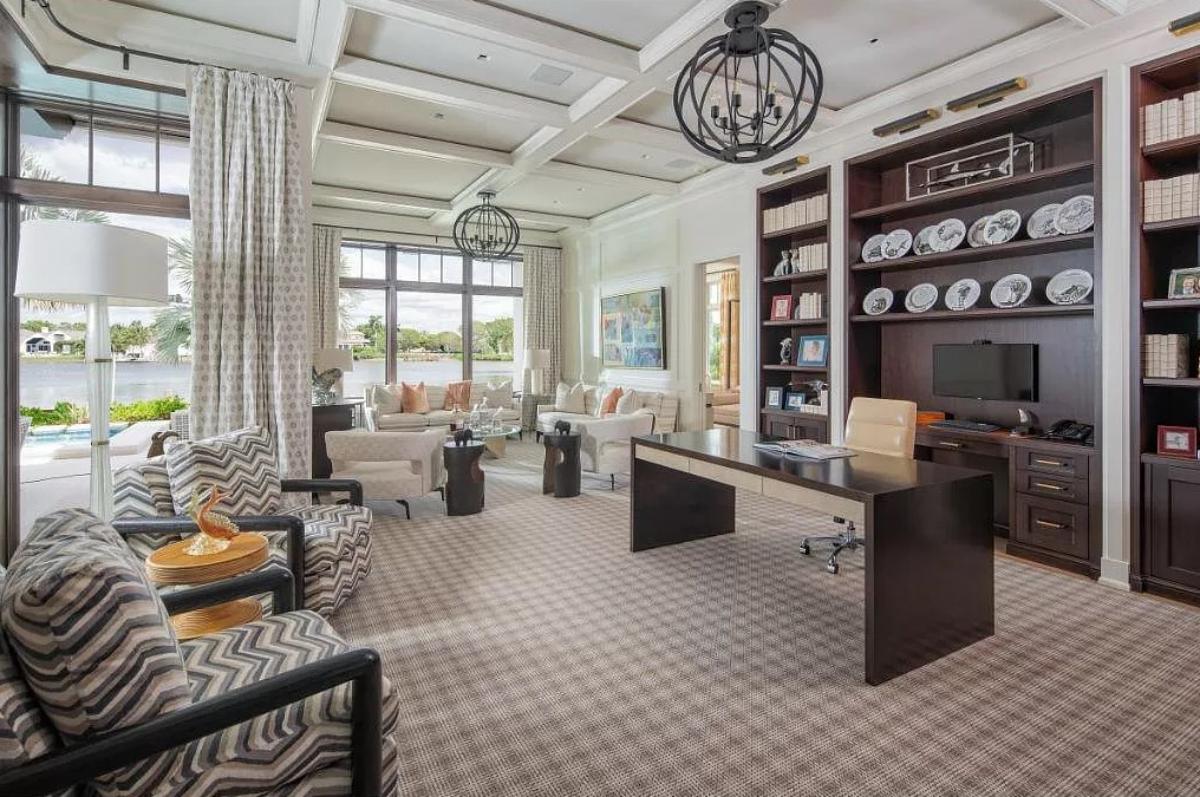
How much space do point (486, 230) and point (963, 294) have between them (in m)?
4.50

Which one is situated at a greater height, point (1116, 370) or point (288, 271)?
point (288, 271)

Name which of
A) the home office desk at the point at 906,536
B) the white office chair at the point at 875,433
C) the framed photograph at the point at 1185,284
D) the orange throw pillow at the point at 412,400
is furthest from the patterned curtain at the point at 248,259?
the framed photograph at the point at 1185,284

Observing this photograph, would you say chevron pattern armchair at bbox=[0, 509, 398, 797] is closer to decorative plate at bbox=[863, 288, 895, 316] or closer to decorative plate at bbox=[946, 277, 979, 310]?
decorative plate at bbox=[946, 277, 979, 310]

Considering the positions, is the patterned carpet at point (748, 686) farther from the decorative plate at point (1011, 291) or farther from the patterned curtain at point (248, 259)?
the decorative plate at point (1011, 291)

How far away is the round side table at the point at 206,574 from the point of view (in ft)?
7.04

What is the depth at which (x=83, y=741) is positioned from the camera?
118 centimetres

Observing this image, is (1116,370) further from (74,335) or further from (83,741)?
(74,335)

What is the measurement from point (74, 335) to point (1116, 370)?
20.6ft

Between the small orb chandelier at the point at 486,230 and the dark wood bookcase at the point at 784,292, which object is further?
the small orb chandelier at the point at 486,230

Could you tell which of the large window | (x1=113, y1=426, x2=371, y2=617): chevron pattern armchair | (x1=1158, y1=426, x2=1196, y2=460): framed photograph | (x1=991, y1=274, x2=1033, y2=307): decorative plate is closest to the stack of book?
(x1=991, y1=274, x2=1033, y2=307): decorative plate

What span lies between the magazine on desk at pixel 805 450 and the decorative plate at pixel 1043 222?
2021mm

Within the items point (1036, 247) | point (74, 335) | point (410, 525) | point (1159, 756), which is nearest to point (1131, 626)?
point (1159, 756)

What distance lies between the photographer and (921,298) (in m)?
4.76

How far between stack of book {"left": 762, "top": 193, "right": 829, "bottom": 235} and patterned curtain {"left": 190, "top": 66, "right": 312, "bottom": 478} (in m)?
3.92
